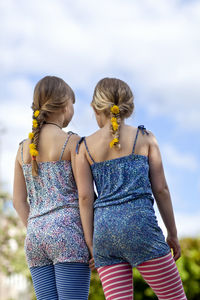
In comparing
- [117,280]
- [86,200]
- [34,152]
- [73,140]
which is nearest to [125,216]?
Result: [86,200]

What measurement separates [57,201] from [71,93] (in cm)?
75

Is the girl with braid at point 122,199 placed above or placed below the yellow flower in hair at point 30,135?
below

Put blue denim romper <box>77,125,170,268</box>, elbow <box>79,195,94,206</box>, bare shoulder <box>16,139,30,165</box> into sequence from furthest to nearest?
bare shoulder <box>16,139,30,165</box> → elbow <box>79,195,94,206</box> → blue denim romper <box>77,125,170,268</box>

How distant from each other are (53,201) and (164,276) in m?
0.84

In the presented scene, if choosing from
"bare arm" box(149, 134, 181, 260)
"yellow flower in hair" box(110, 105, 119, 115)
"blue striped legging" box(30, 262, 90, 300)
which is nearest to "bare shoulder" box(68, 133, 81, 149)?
"yellow flower in hair" box(110, 105, 119, 115)

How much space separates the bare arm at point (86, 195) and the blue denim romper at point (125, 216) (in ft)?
0.15

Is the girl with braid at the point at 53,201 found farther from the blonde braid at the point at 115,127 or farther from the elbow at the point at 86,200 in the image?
the blonde braid at the point at 115,127

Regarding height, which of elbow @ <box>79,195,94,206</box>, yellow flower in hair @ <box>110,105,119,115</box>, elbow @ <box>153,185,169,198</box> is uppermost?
yellow flower in hair @ <box>110,105,119,115</box>

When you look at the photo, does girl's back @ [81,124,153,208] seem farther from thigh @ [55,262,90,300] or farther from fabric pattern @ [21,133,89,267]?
thigh @ [55,262,90,300]

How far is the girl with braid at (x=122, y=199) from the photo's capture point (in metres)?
2.88

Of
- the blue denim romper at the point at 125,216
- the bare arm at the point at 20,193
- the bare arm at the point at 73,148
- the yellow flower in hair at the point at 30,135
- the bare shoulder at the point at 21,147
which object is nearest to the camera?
the blue denim romper at the point at 125,216

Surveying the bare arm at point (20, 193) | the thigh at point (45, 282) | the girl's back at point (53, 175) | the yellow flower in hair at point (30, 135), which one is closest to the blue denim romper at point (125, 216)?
the girl's back at point (53, 175)

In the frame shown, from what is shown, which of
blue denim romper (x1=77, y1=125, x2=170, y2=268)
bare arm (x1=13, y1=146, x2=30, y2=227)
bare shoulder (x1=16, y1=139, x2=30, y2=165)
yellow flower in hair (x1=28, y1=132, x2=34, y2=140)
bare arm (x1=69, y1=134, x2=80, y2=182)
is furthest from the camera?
bare arm (x1=13, y1=146, x2=30, y2=227)

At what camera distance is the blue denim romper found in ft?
9.40
